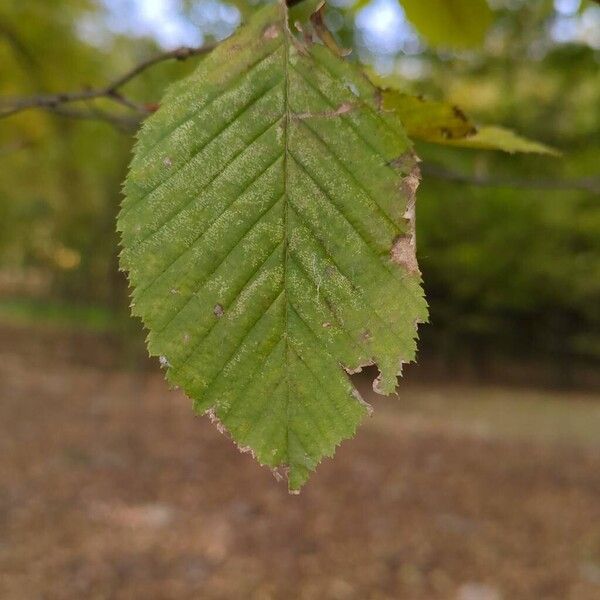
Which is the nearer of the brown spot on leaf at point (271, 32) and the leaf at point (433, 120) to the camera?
the brown spot on leaf at point (271, 32)

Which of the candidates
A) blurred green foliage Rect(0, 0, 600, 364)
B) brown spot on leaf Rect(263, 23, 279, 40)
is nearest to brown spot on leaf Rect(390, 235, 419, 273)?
brown spot on leaf Rect(263, 23, 279, 40)

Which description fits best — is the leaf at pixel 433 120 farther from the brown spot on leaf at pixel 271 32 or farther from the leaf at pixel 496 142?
the brown spot on leaf at pixel 271 32

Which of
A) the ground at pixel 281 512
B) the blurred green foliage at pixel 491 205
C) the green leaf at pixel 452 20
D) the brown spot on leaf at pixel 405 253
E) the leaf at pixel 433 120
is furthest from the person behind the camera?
the blurred green foliage at pixel 491 205

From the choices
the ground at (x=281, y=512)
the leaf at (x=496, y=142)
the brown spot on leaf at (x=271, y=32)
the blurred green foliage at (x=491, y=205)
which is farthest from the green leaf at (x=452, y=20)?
the blurred green foliage at (x=491, y=205)

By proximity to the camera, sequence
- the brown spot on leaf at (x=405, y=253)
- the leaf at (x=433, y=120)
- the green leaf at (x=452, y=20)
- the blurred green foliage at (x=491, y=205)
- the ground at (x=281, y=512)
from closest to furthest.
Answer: the brown spot on leaf at (x=405, y=253) < the leaf at (x=433, y=120) < the green leaf at (x=452, y=20) < the ground at (x=281, y=512) < the blurred green foliage at (x=491, y=205)


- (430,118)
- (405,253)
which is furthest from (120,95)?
(405,253)

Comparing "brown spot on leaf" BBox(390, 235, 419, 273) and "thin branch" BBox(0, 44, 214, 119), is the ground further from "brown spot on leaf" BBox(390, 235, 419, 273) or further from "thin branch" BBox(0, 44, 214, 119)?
"brown spot on leaf" BBox(390, 235, 419, 273)

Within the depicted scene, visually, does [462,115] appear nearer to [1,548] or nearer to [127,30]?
[1,548]

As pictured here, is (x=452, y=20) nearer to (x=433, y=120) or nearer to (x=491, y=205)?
(x=433, y=120)

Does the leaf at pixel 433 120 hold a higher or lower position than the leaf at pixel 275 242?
higher
